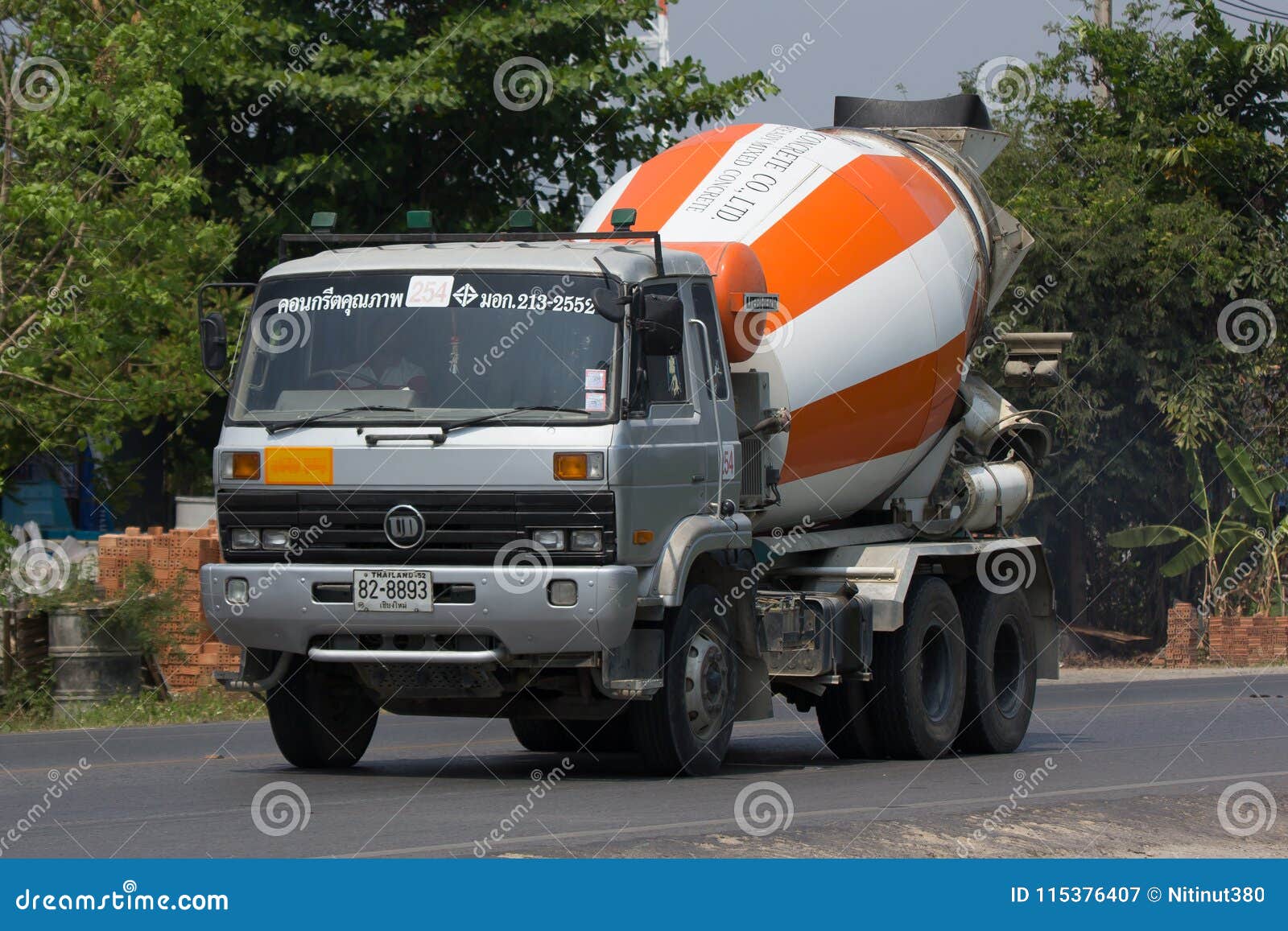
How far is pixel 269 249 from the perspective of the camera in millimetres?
22484

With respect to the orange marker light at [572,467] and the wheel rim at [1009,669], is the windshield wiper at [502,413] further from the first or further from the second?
the wheel rim at [1009,669]

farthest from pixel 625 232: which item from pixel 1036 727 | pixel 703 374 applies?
pixel 1036 727

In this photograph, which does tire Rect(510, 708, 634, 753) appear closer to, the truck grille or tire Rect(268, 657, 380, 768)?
tire Rect(268, 657, 380, 768)

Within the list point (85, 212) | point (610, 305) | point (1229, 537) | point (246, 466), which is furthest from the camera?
point (1229, 537)

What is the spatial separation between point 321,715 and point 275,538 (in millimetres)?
1367

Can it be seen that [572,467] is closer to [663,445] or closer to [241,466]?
[663,445]

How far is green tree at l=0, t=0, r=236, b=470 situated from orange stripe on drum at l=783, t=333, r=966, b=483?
610 centimetres

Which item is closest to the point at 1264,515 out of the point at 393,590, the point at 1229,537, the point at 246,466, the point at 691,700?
the point at 1229,537

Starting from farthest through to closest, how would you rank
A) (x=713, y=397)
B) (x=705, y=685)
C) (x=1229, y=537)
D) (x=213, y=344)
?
(x=1229, y=537) < (x=713, y=397) < (x=705, y=685) < (x=213, y=344)

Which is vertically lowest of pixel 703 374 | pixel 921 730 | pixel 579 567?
pixel 921 730

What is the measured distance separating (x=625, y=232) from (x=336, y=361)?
66.8 inches

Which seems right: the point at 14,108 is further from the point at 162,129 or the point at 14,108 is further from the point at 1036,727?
the point at 1036,727

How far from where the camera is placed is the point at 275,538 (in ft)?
32.3

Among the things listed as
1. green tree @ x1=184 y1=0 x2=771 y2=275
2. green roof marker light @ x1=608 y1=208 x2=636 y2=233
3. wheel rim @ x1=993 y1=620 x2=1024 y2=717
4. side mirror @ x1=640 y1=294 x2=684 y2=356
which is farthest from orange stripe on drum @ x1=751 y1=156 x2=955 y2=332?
green tree @ x1=184 y1=0 x2=771 y2=275
